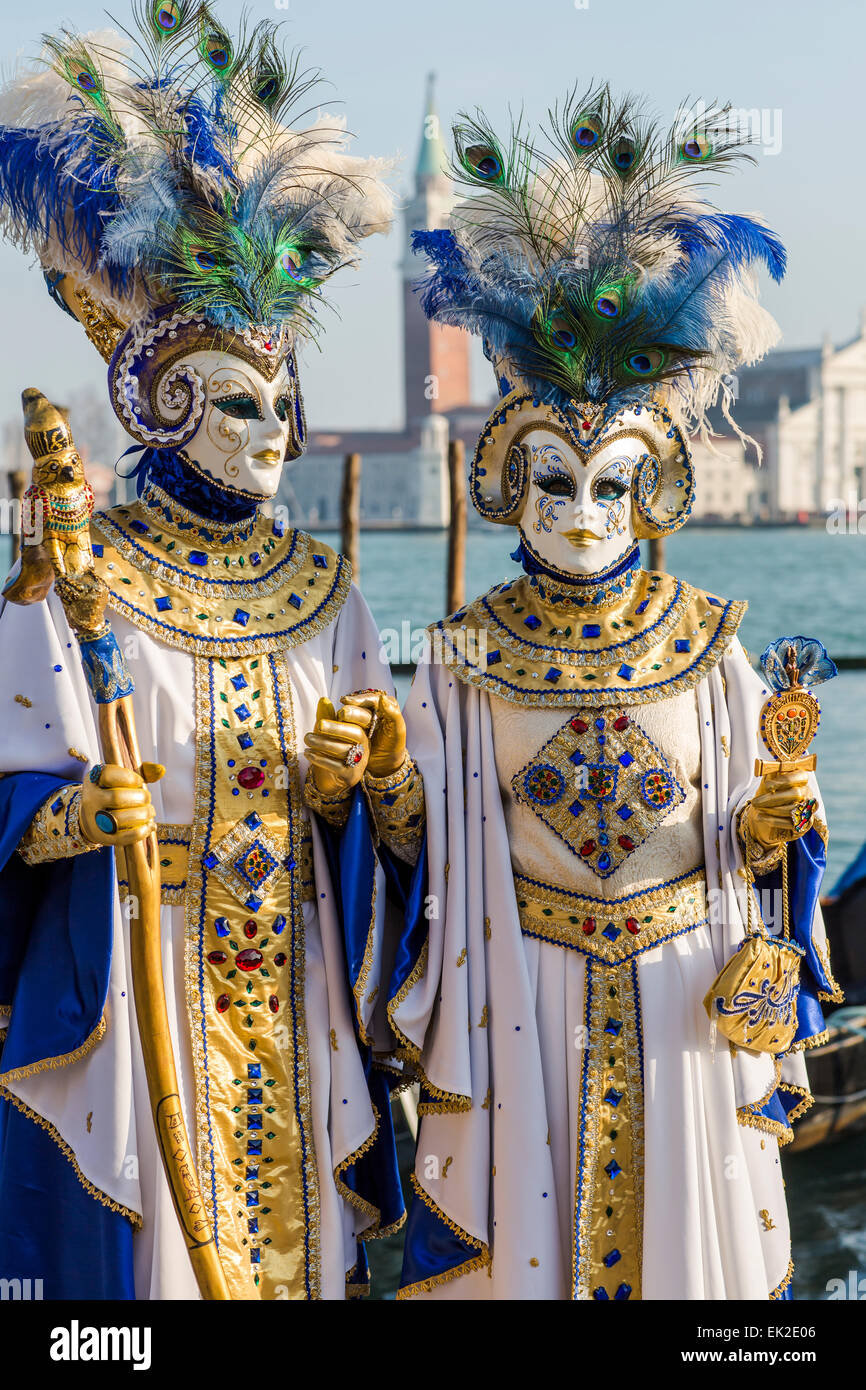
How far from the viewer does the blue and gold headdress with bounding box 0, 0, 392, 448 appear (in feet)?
10.8

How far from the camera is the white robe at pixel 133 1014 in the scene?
125 inches

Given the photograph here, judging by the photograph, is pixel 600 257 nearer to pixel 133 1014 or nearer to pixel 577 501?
pixel 577 501

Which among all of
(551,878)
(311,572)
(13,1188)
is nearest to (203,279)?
(311,572)

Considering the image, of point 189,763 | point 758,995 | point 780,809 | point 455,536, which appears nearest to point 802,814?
point 780,809

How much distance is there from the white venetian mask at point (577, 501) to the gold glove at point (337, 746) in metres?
0.59

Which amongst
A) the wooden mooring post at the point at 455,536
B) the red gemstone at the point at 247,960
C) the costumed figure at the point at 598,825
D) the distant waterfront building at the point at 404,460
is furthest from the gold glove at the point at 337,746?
the distant waterfront building at the point at 404,460

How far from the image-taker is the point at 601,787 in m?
3.34

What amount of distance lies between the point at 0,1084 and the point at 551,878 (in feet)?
4.18

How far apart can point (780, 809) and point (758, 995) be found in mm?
408

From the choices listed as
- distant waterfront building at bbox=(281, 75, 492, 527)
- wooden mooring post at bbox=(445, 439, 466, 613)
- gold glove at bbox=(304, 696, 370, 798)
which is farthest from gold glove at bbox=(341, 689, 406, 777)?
distant waterfront building at bbox=(281, 75, 492, 527)

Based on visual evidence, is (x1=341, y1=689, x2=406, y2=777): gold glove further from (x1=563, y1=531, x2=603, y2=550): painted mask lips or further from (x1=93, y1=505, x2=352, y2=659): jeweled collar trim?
(x1=563, y1=531, x2=603, y2=550): painted mask lips

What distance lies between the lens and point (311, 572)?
3594 millimetres

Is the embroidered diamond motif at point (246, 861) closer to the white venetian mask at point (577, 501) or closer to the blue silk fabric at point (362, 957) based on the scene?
the blue silk fabric at point (362, 957)
